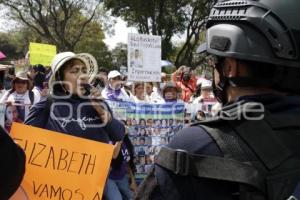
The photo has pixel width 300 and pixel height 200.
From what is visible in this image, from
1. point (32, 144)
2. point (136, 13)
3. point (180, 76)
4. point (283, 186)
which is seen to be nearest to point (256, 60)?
point (283, 186)

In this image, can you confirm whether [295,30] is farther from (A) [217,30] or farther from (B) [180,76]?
(B) [180,76]

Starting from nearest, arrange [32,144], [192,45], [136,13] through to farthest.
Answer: [32,144] → [136,13] → [192,45]

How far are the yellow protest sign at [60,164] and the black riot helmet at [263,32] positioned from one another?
2717 mm

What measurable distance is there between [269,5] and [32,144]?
2885 millimetres

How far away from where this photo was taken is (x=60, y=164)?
4.14 metres

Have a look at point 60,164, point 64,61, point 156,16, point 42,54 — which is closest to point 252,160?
point 60,164

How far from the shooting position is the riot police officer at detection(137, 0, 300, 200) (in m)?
1.46

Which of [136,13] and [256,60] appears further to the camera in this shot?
[136,13]

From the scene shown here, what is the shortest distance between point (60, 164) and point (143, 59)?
488cm

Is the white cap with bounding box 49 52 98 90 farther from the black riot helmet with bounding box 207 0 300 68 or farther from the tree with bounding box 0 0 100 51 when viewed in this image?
the tree with bounding box 0 0 100 51

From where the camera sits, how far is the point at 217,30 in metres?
1.69

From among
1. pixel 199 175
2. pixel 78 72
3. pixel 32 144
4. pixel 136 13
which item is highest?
pixel 136 13

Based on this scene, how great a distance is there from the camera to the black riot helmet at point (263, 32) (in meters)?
1.59

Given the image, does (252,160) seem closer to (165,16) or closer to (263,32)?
(263,32)
